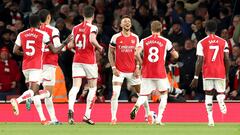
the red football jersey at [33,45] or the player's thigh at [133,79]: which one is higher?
the red football jersey at [33,45]

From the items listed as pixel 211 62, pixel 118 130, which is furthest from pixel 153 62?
pixel 118 130

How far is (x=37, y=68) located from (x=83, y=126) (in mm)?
1530

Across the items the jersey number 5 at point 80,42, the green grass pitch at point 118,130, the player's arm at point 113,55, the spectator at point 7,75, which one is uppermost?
the jersey number 5 at point 80,42

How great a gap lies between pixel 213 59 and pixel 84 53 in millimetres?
2629

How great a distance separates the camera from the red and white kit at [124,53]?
2338cm

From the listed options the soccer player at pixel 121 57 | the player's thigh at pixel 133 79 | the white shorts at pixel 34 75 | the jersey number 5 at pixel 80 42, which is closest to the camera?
the white shorts at pixel 34 75

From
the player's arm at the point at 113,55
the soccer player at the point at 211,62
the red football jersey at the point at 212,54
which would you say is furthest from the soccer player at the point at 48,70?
the red football jersey at the point at 212,54

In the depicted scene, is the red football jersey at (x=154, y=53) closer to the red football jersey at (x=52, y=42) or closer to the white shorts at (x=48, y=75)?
the red football jersey at (x=52, y=42)

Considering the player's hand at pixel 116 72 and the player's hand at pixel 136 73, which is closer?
the player's hand at pixel 116 72

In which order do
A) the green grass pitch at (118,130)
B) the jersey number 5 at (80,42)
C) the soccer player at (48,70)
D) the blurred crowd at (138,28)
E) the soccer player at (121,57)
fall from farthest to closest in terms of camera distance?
the blurred crowd at (138,28), the soccer player at (121,57), the jersey number 5 at (80,42), the soccer player at (48,70), the green grass pitch at (118,130)

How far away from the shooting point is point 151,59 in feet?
75.6

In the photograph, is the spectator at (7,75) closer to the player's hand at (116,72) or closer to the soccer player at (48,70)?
the soccer player at (48,70)

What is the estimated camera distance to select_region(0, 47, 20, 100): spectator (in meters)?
28.0

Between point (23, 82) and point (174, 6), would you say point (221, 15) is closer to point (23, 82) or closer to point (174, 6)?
point (174, 6)
